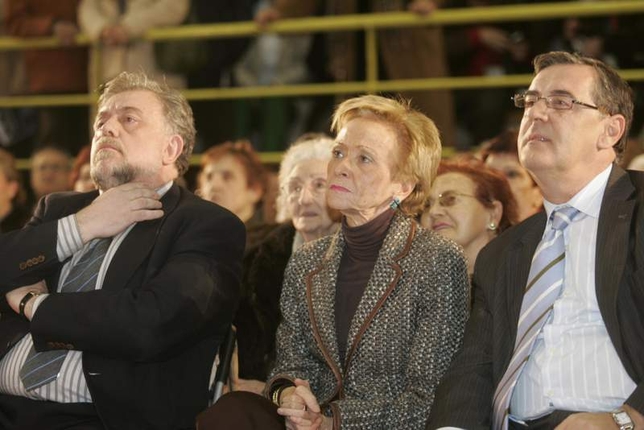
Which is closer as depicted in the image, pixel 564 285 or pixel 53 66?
pixel 564 285

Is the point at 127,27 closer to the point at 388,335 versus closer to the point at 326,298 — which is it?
the point at 326,298

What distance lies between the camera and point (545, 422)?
3.11 m

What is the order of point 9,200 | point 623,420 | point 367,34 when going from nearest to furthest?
point 623,420 < point 9,200 < point 367,34

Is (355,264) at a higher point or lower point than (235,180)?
lower

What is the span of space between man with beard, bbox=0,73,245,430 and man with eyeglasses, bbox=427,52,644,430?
830mm

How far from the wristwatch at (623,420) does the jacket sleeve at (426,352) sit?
0.63m

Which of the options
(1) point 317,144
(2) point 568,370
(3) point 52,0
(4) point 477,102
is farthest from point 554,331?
(3) point 52,0

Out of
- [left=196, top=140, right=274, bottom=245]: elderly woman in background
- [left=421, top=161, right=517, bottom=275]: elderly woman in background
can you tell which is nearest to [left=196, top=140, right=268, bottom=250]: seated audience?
[left=196, top=140, right=274, bottom=245]: elderly woman in background

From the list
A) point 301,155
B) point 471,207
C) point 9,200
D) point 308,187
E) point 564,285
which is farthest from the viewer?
point 9,200

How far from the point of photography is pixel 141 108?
12.7 feet

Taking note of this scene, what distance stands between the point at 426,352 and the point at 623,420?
2.23 feet

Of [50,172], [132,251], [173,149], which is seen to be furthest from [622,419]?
[50,172]

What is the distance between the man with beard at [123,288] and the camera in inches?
135

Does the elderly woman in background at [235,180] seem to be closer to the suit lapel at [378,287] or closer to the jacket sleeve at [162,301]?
the jacket sleeve at [162,301]
